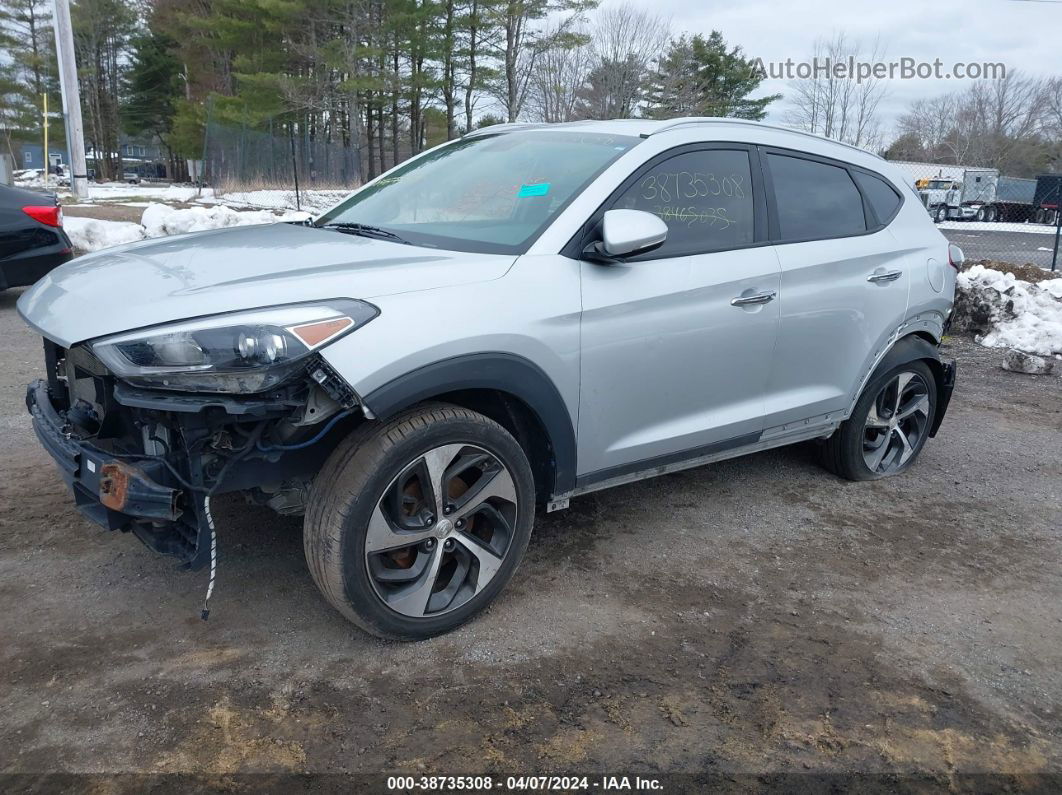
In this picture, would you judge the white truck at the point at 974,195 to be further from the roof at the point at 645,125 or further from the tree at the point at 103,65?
the tree at the point at 103,65

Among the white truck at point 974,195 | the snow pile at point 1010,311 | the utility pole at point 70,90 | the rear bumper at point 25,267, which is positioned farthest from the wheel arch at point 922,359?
the white truck at point 974,195

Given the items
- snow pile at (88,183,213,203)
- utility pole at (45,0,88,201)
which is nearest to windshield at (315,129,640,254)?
snow pile at (88,183,213,203)

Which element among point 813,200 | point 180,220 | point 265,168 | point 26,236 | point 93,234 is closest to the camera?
point 813,200

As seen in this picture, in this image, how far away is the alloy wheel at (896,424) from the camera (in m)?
4.66

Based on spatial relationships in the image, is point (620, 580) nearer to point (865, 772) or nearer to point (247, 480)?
point (865, 772)

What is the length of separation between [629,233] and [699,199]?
2.51 feet

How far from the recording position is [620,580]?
11.6ft

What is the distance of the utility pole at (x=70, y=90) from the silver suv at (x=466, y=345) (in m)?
20.3

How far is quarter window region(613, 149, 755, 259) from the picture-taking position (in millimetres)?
3465

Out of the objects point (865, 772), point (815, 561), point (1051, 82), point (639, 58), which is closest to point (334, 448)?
point (865, 772)

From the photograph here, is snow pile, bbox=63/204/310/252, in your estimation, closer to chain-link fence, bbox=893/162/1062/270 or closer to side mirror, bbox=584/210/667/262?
side mirror, bbox=584/210/667/262

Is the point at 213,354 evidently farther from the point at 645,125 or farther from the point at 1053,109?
the point at 1053,109

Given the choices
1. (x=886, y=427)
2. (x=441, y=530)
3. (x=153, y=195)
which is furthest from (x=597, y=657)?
(x=153, y=195)

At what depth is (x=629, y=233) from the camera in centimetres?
303
